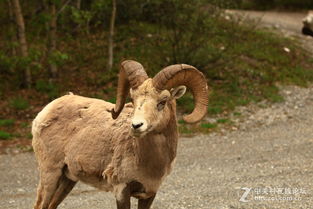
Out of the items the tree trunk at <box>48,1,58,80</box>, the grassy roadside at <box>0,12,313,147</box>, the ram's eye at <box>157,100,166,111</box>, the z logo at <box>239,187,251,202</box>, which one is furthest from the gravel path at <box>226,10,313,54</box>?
the ram's eye at <box>157,100,166,111</box>

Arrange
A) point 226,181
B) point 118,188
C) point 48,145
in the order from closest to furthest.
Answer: point 118,188
point 48,145
point 226,181

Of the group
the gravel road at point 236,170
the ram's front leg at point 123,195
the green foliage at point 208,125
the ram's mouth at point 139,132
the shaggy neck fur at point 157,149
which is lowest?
the green foliage at point 208,125

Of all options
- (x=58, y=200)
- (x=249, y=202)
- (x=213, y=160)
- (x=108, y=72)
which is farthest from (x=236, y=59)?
(x=58, y=200)

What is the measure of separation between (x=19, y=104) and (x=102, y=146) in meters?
12.3

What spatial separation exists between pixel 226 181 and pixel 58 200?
223 inches

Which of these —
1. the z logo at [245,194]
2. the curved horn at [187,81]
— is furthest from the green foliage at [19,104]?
the curved horn at [187,81]

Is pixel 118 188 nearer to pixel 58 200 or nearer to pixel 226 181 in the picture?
pixel 58 200

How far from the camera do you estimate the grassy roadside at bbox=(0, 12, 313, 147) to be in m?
19.0

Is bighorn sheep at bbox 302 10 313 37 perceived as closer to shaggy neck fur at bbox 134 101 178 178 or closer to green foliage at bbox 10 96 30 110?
green foliage at bbox 10 96 30 110

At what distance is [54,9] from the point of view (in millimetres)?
20250

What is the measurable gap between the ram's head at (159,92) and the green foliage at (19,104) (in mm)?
12603

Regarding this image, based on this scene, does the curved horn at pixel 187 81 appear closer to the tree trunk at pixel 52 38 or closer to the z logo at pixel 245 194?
the z logo at pixel 245 194

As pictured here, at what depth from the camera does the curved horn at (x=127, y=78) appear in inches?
266

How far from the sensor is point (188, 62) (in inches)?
822
